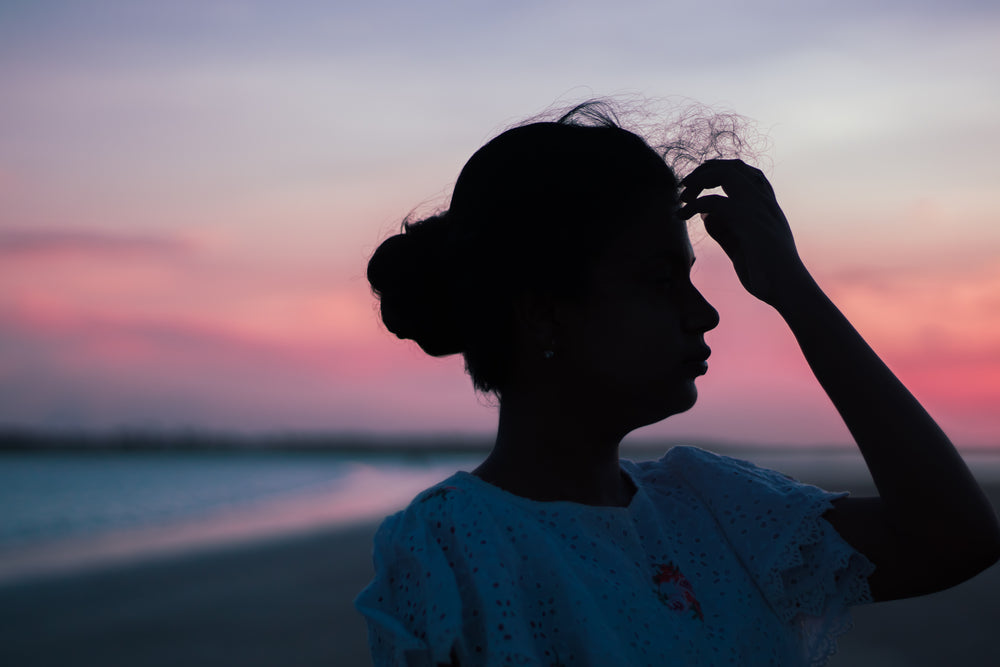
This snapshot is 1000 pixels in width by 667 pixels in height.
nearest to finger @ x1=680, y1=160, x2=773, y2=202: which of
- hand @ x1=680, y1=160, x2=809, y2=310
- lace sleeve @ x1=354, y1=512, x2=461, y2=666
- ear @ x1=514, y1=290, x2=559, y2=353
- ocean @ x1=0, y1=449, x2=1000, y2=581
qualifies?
hand @ x1=680, y1=160, x2=809, y2=310

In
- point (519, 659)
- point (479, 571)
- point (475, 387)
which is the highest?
point (475, 387)

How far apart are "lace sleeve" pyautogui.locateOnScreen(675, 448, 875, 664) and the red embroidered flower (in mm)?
155

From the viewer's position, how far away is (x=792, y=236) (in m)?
1.60

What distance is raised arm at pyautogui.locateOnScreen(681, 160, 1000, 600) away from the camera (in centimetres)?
139

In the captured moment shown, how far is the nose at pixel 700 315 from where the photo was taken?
59.7 inches

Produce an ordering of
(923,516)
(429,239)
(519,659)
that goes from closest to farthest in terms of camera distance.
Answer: (519,659), (923,516), (429,239)

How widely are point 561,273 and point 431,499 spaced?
48cm

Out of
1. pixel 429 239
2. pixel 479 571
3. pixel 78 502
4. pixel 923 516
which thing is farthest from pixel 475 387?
pixel 78 502

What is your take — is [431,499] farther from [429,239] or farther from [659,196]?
[659,196]

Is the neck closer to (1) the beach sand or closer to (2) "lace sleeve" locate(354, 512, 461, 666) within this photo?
(2) "lace sleeve" locate(354, 512, 461, 666)

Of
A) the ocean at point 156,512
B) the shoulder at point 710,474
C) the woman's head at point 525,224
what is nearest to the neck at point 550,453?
the woman's head at point 525,224

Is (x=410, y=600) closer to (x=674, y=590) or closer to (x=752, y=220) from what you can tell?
(x=674, y=590)

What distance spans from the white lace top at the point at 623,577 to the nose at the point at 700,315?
0.38 meters

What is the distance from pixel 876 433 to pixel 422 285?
2.96ft
